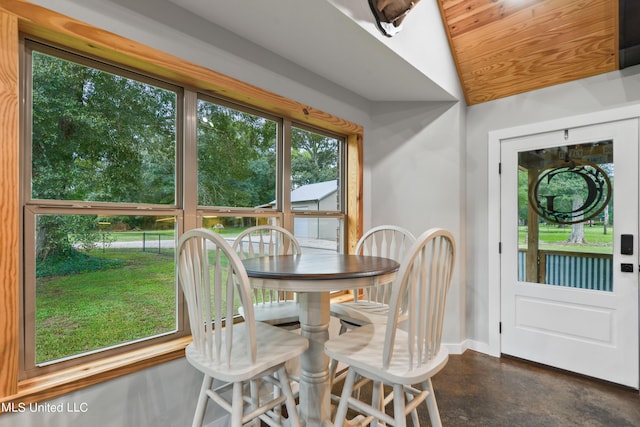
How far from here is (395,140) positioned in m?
3.06

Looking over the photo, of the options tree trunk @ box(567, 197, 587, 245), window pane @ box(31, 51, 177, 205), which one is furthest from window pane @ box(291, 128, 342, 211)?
tree trunk @ box(567, 197, 587, 245)

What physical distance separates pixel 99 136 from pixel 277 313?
132 cm

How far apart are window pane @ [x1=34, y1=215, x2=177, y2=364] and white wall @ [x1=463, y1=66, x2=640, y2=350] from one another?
254 cm

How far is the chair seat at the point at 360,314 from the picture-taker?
5.66 ft

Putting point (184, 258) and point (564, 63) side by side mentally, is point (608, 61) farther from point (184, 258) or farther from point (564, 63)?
point (184, 258)

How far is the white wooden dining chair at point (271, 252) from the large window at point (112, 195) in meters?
0.15

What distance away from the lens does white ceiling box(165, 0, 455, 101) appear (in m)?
1.72

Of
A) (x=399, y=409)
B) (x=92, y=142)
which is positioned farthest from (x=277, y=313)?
(x=92, y=142)

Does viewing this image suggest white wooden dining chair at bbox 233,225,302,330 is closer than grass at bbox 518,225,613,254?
Yes

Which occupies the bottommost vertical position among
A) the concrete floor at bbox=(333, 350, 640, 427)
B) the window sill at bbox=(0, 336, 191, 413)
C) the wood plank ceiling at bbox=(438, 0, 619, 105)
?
the concrete floor at bbox=(333, 350, 640, 427)

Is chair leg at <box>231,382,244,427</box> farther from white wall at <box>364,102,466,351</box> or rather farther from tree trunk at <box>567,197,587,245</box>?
tree trunk at <box>567,197,587,245</box>

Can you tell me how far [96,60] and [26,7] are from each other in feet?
1.04

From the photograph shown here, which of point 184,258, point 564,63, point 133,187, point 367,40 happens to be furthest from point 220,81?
point 564,63

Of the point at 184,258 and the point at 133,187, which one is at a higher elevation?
the point at 133,187
